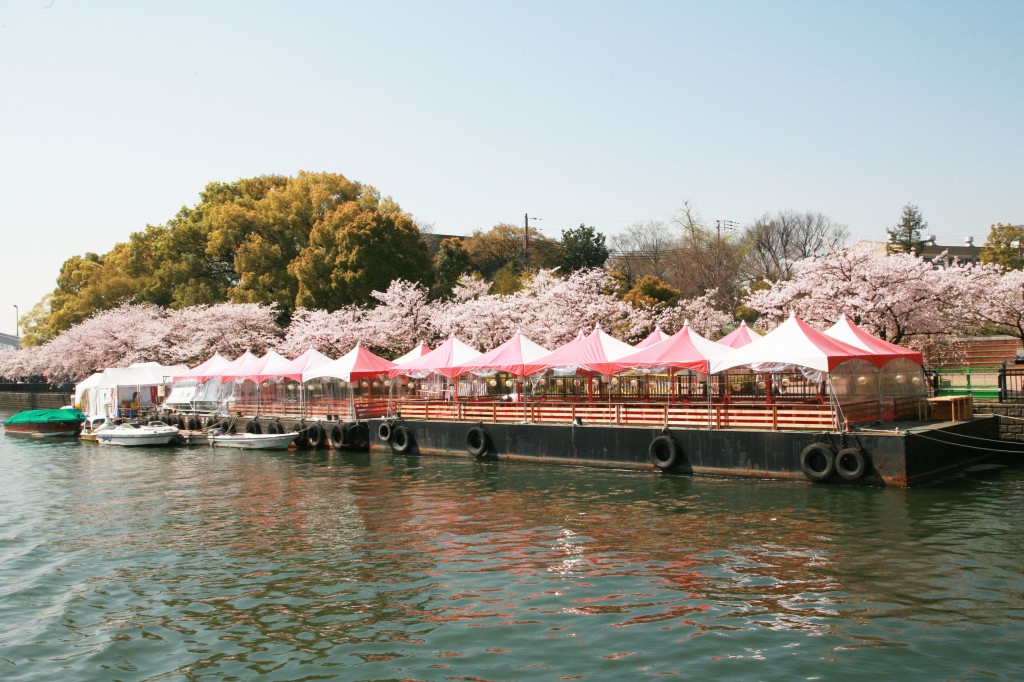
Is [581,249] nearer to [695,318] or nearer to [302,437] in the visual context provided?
[695,318]

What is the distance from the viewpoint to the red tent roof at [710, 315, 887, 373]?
25969 mm

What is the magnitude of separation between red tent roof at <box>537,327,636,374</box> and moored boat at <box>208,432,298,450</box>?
14.5m

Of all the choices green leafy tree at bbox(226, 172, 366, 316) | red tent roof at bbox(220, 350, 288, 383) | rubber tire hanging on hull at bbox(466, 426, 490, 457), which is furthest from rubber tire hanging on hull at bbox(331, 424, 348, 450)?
green leafy tree at bbox(226, 172, 366, 316)

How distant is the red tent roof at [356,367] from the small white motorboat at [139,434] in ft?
30.1

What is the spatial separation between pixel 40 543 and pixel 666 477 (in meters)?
18.3

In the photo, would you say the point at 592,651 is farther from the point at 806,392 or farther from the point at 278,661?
the point at 806,392

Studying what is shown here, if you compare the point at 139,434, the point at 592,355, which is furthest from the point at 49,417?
the point at 592,355

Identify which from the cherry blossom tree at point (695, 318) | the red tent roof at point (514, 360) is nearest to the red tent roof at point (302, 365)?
the red tent roof at point (514, 360)

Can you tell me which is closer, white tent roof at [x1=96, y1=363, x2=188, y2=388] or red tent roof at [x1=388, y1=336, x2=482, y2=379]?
red tent roof at [x1=388, y1=336, x2=482, y2=379]

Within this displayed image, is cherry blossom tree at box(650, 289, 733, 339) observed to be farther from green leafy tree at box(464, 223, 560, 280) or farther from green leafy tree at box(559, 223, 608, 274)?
green leafy tree at box(464, 223, 560, 280)

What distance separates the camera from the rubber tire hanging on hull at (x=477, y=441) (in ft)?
113

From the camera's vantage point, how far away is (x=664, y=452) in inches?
1123

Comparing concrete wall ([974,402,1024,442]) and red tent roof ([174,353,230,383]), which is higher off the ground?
red tent roof ([174,353,230,383])

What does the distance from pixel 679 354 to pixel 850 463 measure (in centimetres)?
853
